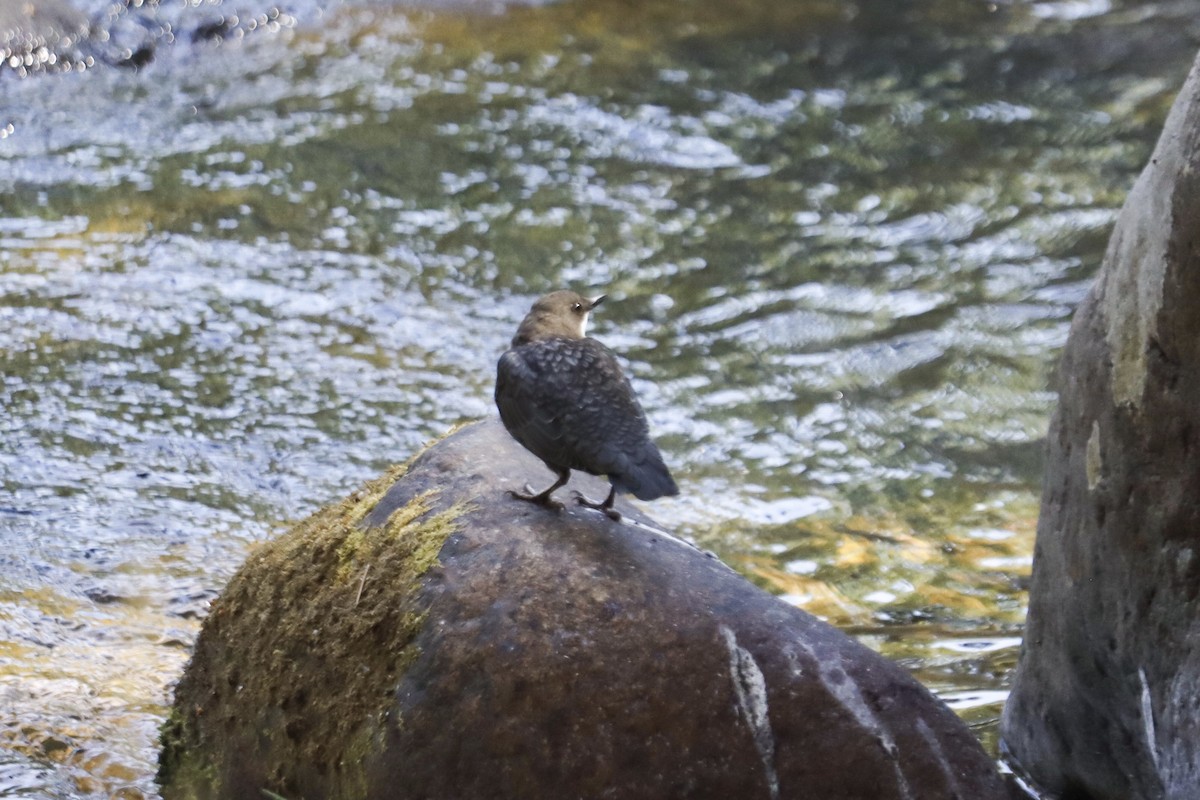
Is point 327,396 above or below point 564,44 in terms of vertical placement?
below

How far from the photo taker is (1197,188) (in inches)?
134

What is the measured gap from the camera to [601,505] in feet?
13.9

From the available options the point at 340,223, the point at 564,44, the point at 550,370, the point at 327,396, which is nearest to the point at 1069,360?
the point at 550,370

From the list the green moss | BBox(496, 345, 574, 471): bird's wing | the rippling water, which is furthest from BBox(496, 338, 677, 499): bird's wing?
the rippling water

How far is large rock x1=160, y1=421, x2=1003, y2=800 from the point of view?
358 cm

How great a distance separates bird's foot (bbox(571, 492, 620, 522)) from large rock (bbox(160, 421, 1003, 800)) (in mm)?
67

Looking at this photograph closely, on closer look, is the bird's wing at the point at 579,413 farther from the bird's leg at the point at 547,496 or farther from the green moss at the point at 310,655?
the green moss at the point at 310,655

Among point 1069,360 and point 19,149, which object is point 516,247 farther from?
point 1069,360

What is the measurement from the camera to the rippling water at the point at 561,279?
616 cm

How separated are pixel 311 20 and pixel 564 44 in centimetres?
221

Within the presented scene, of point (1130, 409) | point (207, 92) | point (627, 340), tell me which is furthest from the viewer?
point (207, 92)

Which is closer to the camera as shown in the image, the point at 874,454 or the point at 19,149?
the point at 874,454

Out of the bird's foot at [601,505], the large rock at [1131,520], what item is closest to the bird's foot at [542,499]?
the bird's foot at [601,505]

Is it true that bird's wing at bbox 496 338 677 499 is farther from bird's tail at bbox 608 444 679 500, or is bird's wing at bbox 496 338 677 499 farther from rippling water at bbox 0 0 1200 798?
rippling water at bbox 0 0 1200 798
